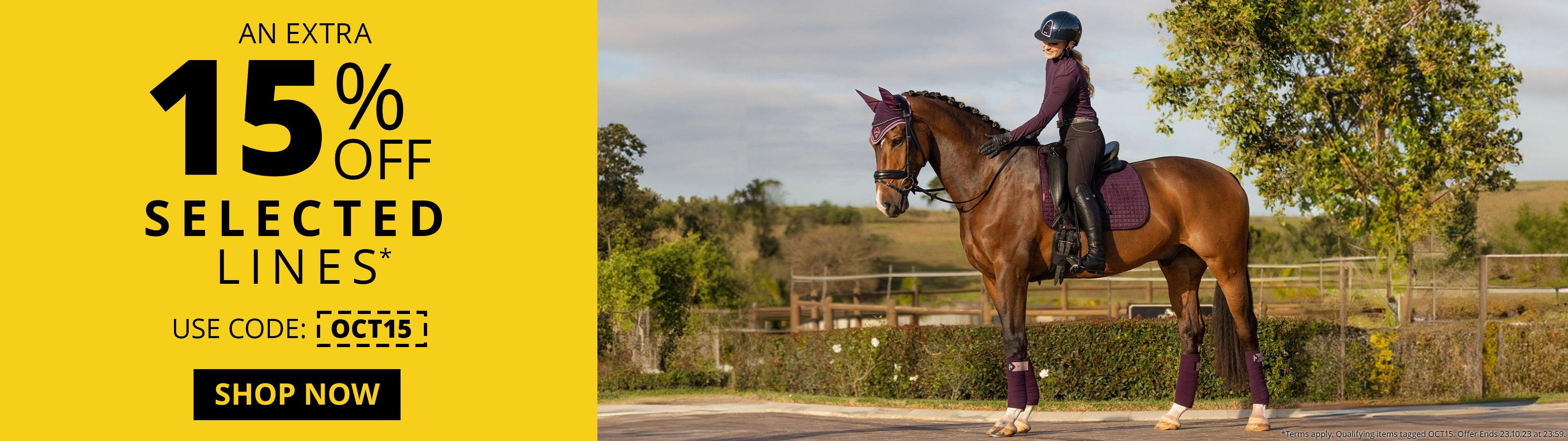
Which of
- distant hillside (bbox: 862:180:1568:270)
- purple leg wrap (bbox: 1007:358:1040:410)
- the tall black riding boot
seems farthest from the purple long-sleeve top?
distant hillside (bbox: 862:180:1568:270)

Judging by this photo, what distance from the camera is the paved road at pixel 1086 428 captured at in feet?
23.2

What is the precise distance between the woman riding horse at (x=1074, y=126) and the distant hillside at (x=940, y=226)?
46259mm

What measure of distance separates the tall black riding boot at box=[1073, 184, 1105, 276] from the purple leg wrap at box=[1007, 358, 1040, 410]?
729mm

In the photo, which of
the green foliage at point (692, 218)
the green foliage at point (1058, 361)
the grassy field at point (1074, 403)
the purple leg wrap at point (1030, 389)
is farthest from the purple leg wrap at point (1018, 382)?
the green foliage at point (692, 218)

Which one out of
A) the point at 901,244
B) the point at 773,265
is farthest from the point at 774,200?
the point at 901,244

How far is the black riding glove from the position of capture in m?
7.47

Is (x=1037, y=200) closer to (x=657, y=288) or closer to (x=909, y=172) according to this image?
(x=909, y=172)

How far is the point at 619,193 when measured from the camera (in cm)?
2356

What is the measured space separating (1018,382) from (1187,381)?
55.8 inches

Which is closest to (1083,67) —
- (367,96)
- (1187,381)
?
(1187,381)

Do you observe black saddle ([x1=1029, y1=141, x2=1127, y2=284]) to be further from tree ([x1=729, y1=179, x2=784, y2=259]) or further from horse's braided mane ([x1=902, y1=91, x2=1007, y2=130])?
tree ([x1=729, y1=179, x2=784, y2=259])

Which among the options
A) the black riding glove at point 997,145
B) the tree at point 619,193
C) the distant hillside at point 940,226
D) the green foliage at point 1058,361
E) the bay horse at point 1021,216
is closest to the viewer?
the bay horse at point 1021,216

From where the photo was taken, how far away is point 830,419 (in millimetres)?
9781

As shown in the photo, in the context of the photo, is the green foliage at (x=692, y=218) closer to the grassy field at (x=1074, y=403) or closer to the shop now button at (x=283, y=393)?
the grassy field at (x=1074, y=403)
